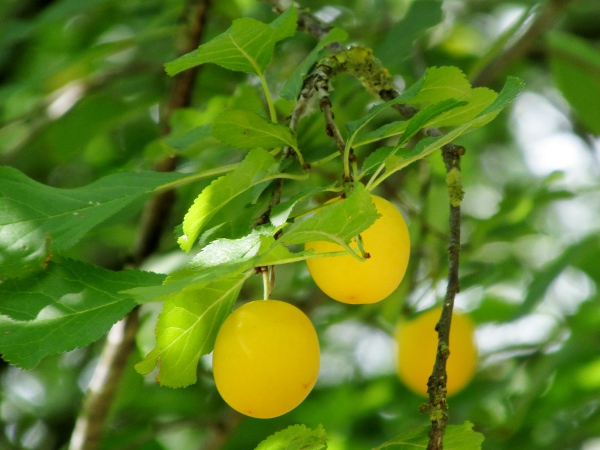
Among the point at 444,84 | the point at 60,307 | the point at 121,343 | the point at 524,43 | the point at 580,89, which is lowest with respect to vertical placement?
the point at 121,343

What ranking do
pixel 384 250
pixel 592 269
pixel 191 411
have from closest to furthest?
pixel 384 250, pixel 592 269, pixel 191 411

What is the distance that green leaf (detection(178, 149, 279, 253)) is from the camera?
3.07ft

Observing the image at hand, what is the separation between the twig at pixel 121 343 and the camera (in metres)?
1.81

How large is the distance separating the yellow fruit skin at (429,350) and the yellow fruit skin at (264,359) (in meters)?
0.99

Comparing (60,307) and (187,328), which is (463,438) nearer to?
(187,328)

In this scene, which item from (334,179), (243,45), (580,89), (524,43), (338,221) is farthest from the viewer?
(580,89)

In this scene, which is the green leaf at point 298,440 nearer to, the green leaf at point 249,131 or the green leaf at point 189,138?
the green leaf at point 249,131

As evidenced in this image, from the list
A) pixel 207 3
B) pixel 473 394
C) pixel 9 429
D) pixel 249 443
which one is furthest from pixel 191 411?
pixel 207 3

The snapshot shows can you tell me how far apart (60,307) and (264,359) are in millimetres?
277

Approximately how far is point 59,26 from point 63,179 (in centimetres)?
58

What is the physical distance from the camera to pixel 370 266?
928mm

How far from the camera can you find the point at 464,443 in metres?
0.95

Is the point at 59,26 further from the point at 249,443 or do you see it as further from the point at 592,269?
the point at 592,269

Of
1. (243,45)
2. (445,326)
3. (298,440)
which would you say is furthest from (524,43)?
(298,440)
